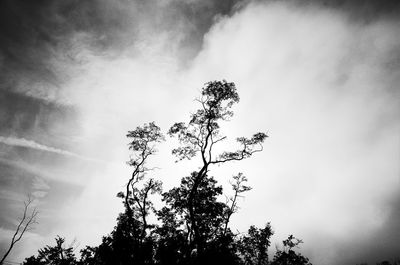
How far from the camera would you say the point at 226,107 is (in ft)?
65.3

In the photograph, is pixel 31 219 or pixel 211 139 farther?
pixel 31 219

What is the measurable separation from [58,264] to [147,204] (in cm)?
2477

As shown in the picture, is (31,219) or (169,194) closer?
(169,194)

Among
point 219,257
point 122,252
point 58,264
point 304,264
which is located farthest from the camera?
point 304,264

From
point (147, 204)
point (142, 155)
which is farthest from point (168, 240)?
point (142, 155)

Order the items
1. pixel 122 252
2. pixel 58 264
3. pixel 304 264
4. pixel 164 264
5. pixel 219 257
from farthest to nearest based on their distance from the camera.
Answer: pixel 304 264
pixel 58 264
pixel 122 252
pixel 164 264
pixel 219 257

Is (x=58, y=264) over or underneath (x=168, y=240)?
underneath

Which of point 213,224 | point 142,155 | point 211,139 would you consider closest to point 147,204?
point 142,155

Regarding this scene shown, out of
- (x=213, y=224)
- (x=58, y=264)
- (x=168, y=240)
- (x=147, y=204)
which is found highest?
(x=147, y=204)

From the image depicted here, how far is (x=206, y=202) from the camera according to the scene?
2759 cm

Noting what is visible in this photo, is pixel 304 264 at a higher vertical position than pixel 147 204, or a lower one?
lower

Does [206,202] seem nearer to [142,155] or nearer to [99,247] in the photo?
[142,155]

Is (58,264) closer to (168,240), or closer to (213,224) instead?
(168,240)

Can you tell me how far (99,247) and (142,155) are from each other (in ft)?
57.2
